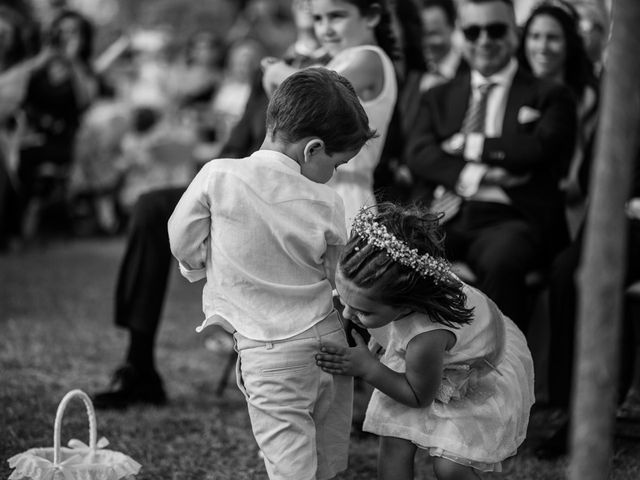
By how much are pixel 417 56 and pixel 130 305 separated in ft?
7.15

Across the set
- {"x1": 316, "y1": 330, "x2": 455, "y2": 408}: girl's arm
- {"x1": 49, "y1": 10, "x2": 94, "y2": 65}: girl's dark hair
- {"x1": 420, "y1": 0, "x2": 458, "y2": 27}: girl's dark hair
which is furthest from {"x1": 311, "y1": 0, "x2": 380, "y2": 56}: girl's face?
{"x1": 49, "y1": 10, "x2": 94, "y2": 65}: girl's dark hair

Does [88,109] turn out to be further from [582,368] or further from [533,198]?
[582,368]

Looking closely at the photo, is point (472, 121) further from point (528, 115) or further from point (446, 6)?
point (446, 6)

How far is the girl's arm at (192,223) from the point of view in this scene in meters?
2.91

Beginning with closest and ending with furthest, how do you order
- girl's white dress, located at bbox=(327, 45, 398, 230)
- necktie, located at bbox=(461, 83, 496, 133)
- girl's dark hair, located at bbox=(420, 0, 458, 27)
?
girl's white dress, located at bbox=(327, 45, 398, 230), necktie, located at bbox=(461, 83, 496, 133), girl's dark hair, located at bbox=(420, 0, 458, 27)

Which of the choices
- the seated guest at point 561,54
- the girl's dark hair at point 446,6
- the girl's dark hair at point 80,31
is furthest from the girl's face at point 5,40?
the seated guest at point 561,54

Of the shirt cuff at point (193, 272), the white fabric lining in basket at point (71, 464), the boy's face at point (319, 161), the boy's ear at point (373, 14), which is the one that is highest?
the boy's ear at point (373, 14)

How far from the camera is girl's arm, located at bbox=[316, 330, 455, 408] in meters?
2.86

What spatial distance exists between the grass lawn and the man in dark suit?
81 cm

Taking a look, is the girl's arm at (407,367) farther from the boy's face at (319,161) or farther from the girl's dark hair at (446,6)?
the girl's dark hair at (446,6)

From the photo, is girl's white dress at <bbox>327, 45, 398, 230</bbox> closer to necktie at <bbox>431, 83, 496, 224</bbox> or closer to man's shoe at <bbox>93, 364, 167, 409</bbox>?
necktie at <bbox>431, 83, 496, 224</bbox>

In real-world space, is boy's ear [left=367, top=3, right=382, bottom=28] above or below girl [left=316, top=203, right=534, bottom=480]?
above

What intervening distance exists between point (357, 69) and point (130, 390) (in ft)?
5.90

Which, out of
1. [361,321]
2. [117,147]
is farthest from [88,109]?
[361,321]
